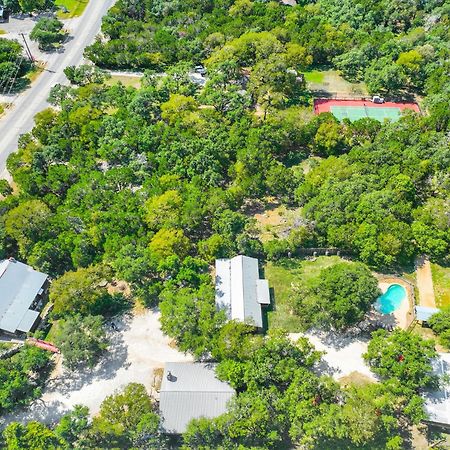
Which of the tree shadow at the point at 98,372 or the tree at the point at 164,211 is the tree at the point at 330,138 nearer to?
the tree at the point at 164,211

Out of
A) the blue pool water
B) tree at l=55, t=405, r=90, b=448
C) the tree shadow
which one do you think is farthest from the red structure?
the blue pool water

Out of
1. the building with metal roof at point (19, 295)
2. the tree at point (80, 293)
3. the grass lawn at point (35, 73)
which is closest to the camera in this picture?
the tree at point (80, 293)

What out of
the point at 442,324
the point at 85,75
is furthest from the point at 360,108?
the point at 85,75

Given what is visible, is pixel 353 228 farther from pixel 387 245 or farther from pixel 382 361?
pixel 382 361

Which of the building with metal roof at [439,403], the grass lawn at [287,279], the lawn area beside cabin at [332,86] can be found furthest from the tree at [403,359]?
the lawn area beside cabin at [332,86]

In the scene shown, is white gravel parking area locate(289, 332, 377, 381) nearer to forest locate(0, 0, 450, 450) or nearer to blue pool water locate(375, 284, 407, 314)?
forest locate(0, 0, 450, 450)

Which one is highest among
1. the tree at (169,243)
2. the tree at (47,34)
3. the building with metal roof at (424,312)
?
the tree at (47,34)

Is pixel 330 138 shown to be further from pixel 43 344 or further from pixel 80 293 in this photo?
pixel 43 344
